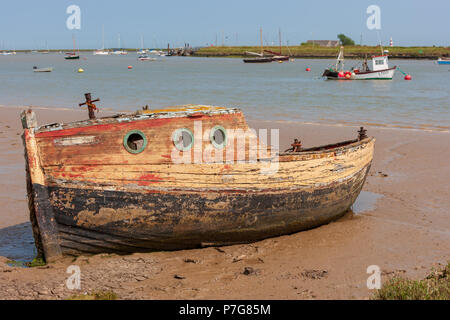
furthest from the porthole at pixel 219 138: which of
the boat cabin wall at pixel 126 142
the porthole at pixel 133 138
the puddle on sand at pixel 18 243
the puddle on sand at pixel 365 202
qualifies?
the puddle on sand at pixel 365 202

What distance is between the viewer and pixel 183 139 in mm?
6734

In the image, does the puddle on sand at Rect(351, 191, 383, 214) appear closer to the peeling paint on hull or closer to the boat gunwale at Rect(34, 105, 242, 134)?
the peeling paint on hull

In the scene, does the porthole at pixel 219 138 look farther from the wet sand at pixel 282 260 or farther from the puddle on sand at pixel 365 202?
the puddle on sand at pixel 365 202

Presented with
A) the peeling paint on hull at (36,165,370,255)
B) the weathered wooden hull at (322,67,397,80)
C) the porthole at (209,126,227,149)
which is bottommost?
the peeling paint on hull at (36,165,370,255)

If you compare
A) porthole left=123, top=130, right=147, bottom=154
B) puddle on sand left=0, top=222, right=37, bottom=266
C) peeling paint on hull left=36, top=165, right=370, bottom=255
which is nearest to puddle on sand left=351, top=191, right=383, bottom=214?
peeling paint on hull left=36, top=165, right=370, bottom=255

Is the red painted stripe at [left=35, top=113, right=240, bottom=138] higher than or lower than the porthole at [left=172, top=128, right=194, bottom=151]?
higher

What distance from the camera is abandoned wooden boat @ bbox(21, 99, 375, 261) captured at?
A: 620cm

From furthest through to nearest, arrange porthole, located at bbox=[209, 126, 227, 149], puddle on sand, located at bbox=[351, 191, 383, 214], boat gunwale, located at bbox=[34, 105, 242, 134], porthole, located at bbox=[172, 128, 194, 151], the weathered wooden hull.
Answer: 1. the weathered wooden hull
2. puddle on sand, located at bbox=[351, 191, 383, 214]
3. porthole, located at bbox=[209, 126, 227, 149]
4. porthole, located at bbox=[172, 128, 194, 151]
5. boat gunwale, located at bbox=[34, 105, 242, 134]

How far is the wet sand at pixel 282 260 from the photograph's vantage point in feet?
19.3

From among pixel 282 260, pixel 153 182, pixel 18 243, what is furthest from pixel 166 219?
pixel 18 243

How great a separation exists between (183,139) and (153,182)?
744 millimetres

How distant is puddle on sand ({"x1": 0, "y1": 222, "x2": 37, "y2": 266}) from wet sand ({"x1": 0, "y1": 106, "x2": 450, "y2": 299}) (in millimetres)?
15

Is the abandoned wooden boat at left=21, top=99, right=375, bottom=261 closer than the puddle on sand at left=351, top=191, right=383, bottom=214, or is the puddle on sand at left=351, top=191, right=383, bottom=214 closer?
the abandoned wooden boat at left=21, top=99, right=375, bottom=261

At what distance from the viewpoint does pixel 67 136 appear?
Result: 6.16 m
